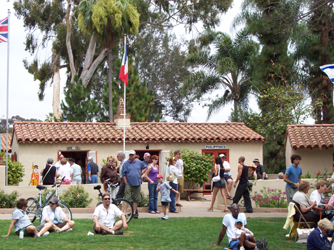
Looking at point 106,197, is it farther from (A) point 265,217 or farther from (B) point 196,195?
(B) point 196,195

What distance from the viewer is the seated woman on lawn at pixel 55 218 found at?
33.8 feet

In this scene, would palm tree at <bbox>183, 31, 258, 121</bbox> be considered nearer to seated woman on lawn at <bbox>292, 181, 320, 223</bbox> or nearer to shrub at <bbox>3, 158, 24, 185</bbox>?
shrub at <bbox>3, 158, 24, 185</bbox>

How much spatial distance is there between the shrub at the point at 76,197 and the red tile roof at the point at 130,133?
6.29m

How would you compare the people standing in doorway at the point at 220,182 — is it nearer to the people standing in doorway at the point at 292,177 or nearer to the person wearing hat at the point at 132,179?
the people standing in doorway at the point at 292,177

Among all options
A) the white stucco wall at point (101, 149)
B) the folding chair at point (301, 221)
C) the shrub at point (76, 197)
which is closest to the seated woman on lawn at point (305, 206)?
the folding chair at point (301, 221)

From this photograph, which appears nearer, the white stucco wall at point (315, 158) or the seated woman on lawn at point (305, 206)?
the seated woman on lawn at point (305, 206)

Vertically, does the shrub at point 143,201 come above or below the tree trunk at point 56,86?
below

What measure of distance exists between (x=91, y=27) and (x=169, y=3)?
29.8ft

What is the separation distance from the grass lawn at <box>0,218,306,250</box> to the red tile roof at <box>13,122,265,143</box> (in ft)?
30.5

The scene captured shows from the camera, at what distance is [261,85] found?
28953 mm

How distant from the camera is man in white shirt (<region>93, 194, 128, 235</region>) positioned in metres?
10.2

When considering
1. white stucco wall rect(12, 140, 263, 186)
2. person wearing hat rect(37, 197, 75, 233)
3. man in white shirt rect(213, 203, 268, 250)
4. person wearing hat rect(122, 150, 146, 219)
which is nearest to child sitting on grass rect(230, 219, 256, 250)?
man in white shirt rect(213, 203, 268, 250)

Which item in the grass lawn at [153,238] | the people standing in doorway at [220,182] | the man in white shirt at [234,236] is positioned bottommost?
the grass lawn at [153,238]

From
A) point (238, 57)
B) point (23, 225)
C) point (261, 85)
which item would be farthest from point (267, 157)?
point (23, 225)
